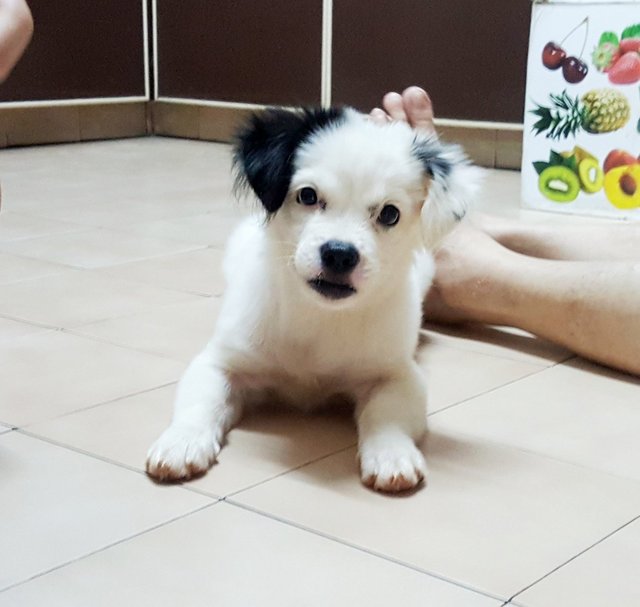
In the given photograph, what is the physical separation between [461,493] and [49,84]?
3.98m

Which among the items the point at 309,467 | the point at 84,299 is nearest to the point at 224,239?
the point at 84,299

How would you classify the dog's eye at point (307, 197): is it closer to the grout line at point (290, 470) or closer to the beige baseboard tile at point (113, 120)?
the grout line at point (290, 470)

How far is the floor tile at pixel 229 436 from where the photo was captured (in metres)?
1.34

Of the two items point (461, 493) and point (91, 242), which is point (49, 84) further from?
point (461, 493)

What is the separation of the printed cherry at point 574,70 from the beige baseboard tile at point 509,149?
3.25 feet

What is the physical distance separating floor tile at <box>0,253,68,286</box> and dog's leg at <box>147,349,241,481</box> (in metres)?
0.93

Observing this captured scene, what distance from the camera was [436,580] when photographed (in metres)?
1.06

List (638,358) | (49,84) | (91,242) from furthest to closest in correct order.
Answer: (49,84) < (91,242) < (638,358)

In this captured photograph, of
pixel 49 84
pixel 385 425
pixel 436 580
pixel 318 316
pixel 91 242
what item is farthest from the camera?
pixel 49 84

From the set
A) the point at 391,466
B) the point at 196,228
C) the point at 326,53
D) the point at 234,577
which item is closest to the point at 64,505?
the point at 234,577

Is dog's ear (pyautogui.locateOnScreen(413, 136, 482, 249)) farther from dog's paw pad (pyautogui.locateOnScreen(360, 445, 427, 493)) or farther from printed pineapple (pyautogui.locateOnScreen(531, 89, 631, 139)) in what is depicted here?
printed pineapple (pyautogui.locateOnScreen(531, 89, 631, 139))

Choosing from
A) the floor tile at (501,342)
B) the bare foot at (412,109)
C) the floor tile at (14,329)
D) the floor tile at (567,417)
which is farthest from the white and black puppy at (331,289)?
the bare foot at (412,109)

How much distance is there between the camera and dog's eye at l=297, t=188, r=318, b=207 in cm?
138

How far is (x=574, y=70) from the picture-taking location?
3.20 metres
